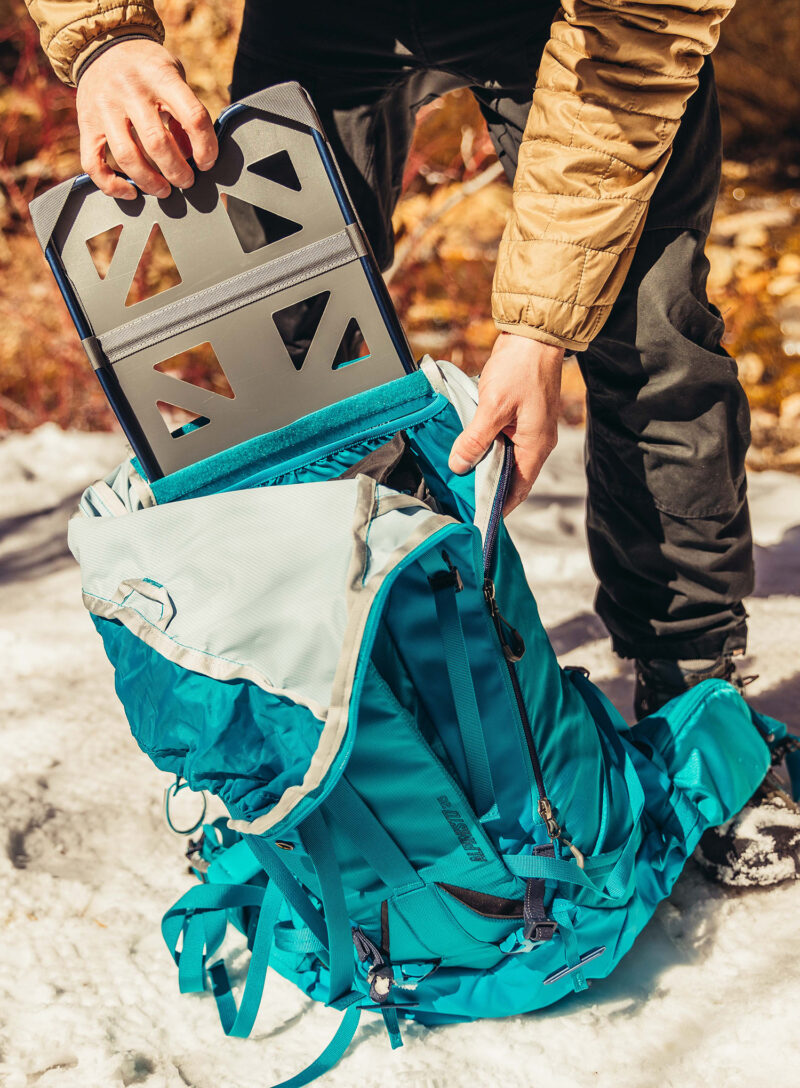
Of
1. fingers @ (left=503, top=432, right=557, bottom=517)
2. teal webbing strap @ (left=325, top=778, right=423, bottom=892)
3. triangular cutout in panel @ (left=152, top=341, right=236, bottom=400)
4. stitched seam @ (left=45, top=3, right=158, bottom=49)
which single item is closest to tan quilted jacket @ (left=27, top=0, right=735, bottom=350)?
stitched seam @ (left=45, top=3, right=158, bottom=49)

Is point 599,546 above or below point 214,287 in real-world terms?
below

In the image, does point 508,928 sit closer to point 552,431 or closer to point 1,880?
point 552,431

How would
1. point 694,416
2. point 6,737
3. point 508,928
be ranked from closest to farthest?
1. point 508,928
2. point 694,416
3. point 6,737

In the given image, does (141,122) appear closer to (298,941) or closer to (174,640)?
(174,640)

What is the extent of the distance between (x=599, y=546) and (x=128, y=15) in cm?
92

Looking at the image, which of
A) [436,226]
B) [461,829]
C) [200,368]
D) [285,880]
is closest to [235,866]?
[285,880]

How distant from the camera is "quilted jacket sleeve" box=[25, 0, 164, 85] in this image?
3.01 ft

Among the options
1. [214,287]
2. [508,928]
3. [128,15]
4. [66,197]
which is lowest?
[508,928]

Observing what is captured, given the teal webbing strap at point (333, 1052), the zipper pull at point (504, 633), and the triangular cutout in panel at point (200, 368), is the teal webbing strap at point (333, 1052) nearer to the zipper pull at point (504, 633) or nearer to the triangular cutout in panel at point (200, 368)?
the zipper pull at point (504, 633)

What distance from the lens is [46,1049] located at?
93cm

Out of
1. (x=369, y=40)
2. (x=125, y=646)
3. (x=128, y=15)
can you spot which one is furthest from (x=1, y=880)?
(x=369, y=40)

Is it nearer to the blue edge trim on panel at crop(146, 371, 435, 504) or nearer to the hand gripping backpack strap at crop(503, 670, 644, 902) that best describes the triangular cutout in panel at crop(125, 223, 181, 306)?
the blue edge trim on panel at crop(146, 371, 435, 504)

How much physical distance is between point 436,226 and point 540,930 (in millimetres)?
3726

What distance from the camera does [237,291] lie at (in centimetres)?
91
